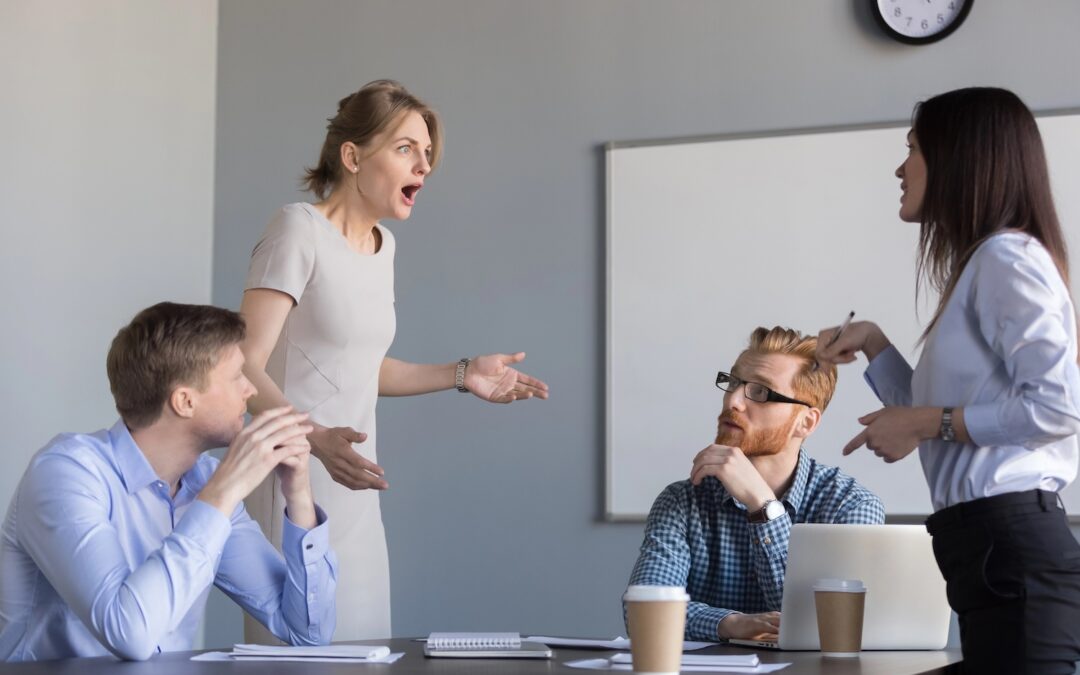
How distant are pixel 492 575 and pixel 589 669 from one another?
2.29m

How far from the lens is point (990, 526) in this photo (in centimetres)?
149

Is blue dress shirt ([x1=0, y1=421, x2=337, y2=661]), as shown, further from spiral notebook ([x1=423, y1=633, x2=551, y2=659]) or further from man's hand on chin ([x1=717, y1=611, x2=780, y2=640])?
man's hand on chin ([x1=717, y1=611, x2=780, y2=640])

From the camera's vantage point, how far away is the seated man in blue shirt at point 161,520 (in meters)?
1.67

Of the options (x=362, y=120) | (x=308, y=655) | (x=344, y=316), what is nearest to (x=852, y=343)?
(x=308, y=655)

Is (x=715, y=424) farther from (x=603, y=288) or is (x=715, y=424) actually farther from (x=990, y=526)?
(x=990, y=526)

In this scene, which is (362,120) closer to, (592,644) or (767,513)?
(767,513)

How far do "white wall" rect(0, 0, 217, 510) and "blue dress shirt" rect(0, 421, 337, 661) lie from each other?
1.60 meters

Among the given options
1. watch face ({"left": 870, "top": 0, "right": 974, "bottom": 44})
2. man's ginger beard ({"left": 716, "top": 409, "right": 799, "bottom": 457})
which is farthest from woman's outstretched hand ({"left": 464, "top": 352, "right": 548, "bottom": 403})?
watch face ({"left": 870, "top": 0, "right": 974, "bottom": 44})

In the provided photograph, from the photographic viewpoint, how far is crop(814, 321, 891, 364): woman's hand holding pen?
5.97 feet

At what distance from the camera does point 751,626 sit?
202 cm

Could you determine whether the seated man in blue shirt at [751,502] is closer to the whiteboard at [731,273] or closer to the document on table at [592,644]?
the document on table at [592,644]

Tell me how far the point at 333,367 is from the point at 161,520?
60 cm

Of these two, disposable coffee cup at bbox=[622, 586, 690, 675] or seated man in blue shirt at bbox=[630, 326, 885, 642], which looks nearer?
disposable coffee cup at bbox=[622, 586, 690, 675]

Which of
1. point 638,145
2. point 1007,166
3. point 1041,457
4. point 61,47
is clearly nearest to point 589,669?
point 1041,457
